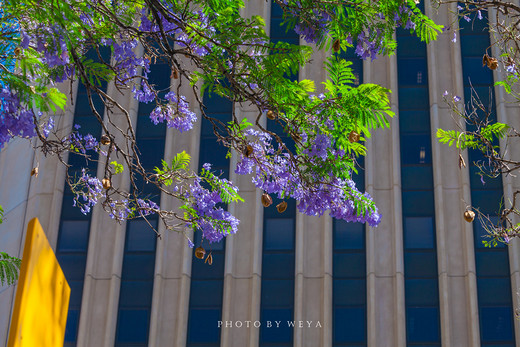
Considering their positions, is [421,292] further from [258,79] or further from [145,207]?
[258,79]

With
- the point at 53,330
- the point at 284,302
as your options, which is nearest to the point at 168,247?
the point at 284,302

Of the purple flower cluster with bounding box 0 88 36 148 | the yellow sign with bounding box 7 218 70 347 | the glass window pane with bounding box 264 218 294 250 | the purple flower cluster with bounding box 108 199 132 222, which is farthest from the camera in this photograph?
the glass window pane with bounding box 264 218 294 250

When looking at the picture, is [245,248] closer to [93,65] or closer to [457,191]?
[457,191]

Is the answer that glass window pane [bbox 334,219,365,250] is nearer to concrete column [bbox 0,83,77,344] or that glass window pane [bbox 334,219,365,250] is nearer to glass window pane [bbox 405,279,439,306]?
glass window pane [bbox 405,279,439,306]

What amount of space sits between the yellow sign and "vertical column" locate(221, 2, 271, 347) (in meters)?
18.5

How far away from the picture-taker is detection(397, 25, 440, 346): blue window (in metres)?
21.4

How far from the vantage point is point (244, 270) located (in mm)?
22219

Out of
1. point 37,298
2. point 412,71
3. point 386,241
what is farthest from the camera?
point 412,71

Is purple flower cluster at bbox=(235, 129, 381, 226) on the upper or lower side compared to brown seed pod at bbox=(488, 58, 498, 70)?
lower

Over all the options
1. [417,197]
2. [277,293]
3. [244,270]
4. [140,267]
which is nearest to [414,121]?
[417,197]

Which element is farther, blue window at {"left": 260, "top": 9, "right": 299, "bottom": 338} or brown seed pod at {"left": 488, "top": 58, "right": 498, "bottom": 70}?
blue window at {"left": 260, "top": 9, "right": 299, "bottom": 338}

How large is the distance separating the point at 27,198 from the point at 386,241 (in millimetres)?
11588

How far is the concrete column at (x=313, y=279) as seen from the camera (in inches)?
838

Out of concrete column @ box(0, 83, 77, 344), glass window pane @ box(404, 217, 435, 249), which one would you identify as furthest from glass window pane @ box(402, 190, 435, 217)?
concrete column @ box(0, 83, 77, 344)
